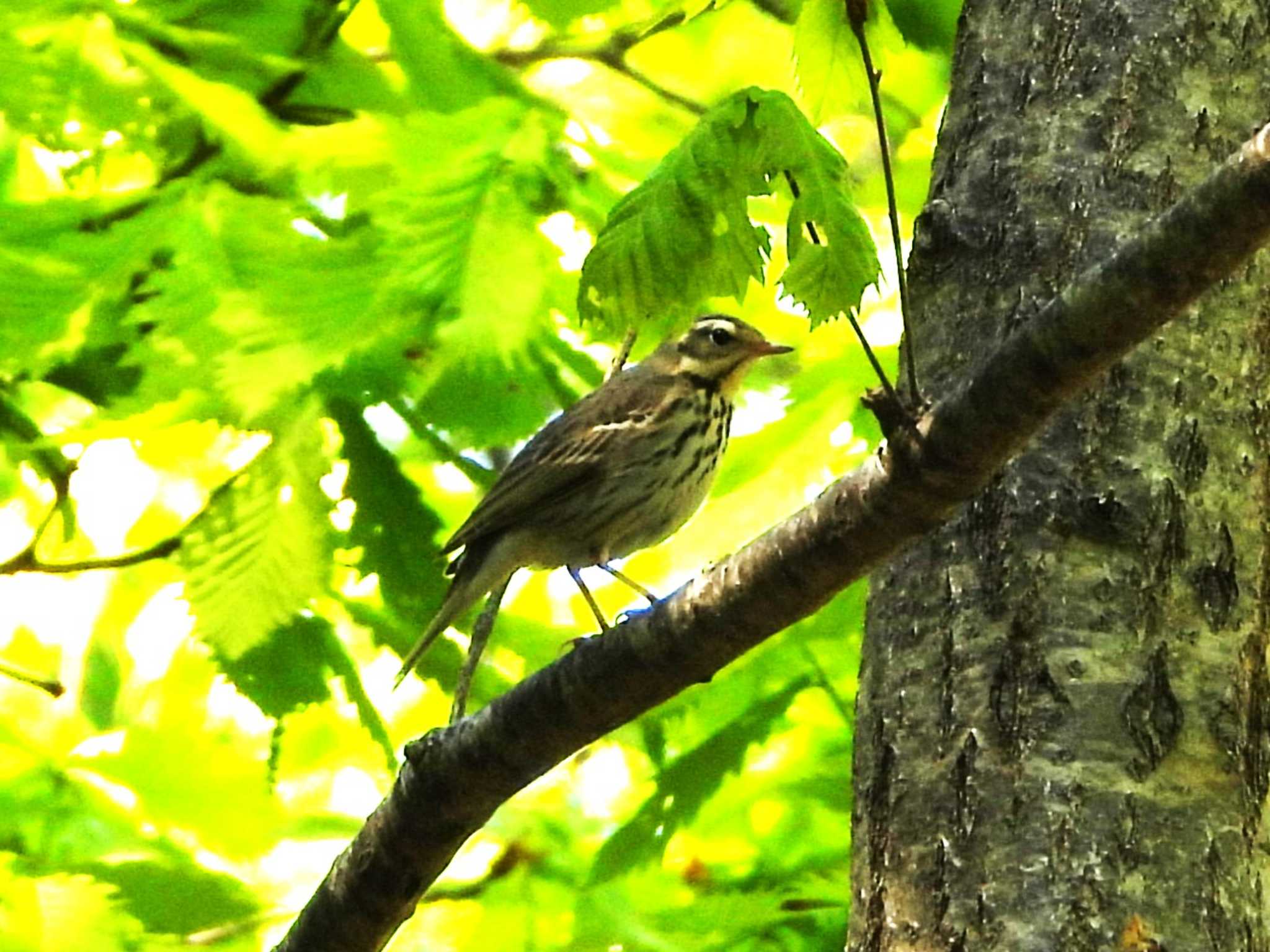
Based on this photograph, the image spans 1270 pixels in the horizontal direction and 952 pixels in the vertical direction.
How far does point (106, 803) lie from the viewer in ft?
12.6

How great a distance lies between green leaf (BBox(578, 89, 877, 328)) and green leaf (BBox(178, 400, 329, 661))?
4.14 feet

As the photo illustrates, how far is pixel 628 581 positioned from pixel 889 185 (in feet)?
7.71

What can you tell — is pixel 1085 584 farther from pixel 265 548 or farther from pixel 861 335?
pixel 265 548

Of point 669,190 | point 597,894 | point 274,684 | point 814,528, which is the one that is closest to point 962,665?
point 814,528

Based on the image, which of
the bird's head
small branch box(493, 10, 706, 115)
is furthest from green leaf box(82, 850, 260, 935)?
small branch box(493, 10, 706, 115)

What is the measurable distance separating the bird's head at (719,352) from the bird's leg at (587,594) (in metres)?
0.63

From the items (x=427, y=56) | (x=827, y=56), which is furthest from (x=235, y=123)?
(x=827, y=56)

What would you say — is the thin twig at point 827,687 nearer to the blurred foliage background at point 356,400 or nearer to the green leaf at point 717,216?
the blurred foliage background at point 356,400

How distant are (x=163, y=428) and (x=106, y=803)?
114 centimetres

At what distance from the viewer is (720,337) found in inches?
179

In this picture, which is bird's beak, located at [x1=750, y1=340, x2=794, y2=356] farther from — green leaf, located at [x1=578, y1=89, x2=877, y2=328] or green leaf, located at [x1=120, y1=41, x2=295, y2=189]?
green leaf, located at [x1=578, y1=89, x2=877, y2=328]

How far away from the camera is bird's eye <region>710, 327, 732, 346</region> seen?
451 cm

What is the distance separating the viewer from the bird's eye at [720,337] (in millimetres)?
4512

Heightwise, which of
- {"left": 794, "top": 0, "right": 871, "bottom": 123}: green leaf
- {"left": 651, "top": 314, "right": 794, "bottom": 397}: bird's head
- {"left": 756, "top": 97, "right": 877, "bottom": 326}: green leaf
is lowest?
{"left": 756, "top": 97, "right": 877, "bottom": 326}: green leaf
